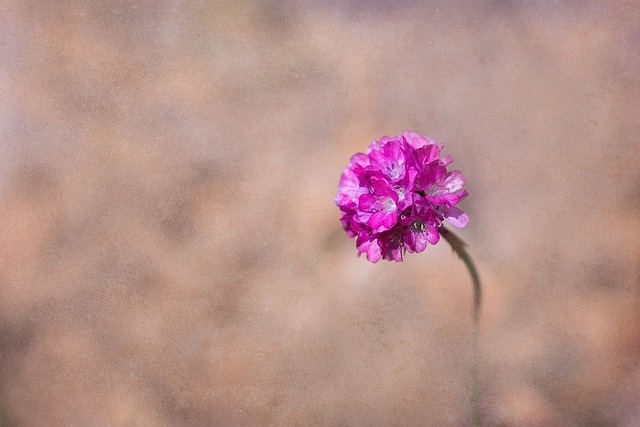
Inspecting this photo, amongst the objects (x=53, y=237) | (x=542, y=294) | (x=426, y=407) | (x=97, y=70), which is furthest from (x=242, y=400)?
(x=97, y=70)

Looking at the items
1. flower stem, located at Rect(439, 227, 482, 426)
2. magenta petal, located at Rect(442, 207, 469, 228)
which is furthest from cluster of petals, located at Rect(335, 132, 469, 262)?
flower stem, located at Rect(439, 227, 482, 426)

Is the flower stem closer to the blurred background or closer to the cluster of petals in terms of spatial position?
the blurred background

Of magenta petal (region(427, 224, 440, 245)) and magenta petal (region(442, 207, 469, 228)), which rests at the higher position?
magenta petal (region(442, 207, 469, 228))

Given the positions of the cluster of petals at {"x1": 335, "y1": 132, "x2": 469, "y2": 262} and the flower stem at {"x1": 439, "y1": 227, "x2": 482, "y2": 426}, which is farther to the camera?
the flower stem at {"x1": 439, "y1": 227, "x2": 482, "y2": 426}

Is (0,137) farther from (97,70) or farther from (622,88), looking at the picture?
(622,88)

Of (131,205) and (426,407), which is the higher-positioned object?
(131,205)
